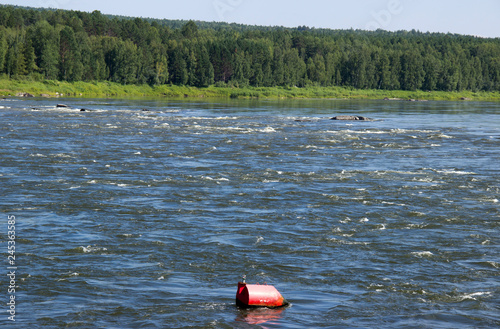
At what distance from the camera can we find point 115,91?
513 ft

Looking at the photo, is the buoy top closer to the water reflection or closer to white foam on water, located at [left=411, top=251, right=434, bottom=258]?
the water reflection

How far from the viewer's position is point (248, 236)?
21047 mm

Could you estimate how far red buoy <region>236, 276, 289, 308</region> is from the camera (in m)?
14.8

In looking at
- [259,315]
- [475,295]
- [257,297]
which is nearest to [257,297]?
[257,297]

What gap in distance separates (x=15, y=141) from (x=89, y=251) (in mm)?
29128

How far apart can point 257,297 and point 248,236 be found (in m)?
6.23

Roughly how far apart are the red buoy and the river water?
27 centimetres

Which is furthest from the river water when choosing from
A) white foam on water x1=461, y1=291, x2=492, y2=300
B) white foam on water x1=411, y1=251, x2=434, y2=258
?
white foam on water x1=411, y1=251, x2=434, y2=258

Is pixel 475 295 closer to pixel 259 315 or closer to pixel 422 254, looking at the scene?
pixel 422 254

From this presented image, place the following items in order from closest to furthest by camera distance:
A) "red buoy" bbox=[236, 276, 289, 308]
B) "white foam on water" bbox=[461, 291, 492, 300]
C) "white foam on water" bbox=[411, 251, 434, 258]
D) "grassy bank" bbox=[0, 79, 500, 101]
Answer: "red buoy" bbox=[236, 276, 289, 308]
"white foam on water" bbox=[461, 291, 492, 300]
"white foam on water" bbox=[411, 251, 434, 258]
"grassy bank" bbox=[0, 79, 500, 101]

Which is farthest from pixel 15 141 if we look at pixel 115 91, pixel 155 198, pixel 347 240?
pixel 115 91

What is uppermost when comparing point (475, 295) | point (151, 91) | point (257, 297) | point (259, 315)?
point (151, 91)

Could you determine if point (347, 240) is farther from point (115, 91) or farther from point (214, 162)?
point (115, 91)

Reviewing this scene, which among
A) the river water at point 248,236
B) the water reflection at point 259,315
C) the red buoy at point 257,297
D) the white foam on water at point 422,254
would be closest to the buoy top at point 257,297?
the red buoy at point 257,297
